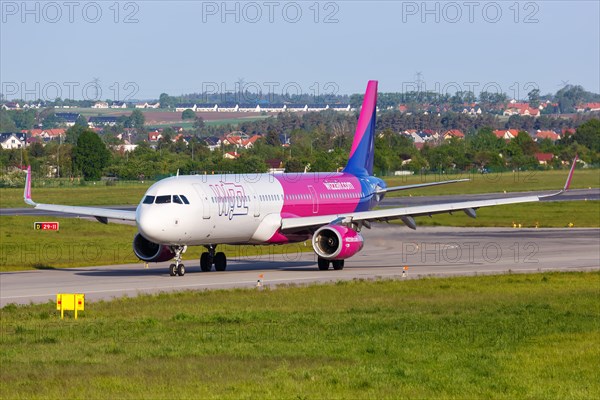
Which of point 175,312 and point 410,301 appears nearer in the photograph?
point 175,312

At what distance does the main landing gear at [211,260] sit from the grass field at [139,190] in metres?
56.5

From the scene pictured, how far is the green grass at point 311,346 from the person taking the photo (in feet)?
69.5

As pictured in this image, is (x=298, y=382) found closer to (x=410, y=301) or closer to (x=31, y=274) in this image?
(x=410, y=301)

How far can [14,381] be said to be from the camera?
21625mm

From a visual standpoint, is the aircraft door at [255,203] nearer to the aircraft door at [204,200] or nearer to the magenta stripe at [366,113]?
the aircraft door at [204,200]

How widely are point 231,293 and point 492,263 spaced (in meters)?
17.7

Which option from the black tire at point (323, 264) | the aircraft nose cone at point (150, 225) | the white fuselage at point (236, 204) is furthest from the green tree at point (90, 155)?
the aircraft nose cone at point (150, 225)

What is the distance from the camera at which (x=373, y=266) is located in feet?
173

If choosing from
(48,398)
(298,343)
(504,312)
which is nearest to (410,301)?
(504,312)

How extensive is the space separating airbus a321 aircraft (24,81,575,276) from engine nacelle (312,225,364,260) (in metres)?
0.04

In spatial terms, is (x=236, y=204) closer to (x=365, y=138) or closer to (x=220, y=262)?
(x=220, y=262)

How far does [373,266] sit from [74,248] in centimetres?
1776

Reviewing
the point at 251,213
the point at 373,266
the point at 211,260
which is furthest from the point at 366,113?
the point at 211,260

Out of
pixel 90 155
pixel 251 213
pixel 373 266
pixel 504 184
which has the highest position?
pixel 90 155
